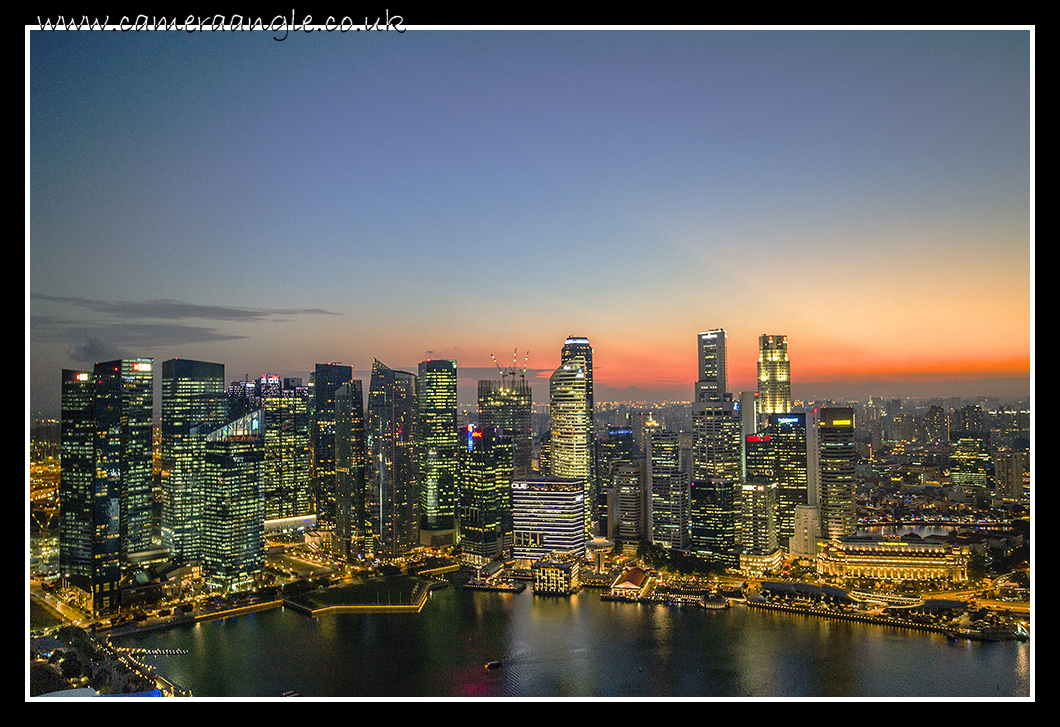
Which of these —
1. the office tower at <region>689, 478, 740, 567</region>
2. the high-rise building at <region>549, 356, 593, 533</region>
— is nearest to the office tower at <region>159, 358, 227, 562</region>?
the high-rise building at <region>549, 356, 593, 533</region>

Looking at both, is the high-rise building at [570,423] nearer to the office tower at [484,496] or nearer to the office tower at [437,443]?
the office tower at [484,496]

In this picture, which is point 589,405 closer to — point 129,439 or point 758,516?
point 758,516

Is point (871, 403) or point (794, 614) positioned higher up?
point (871, 403)

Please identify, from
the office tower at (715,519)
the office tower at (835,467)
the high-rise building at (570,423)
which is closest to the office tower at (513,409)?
the high-rise building at (570,423)

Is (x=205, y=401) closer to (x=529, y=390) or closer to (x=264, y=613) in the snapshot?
(x=264, y=613)

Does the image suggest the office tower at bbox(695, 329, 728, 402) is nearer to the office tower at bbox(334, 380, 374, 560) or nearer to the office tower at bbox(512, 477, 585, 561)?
the office tower at bbox(512, 477, 585, 561)
